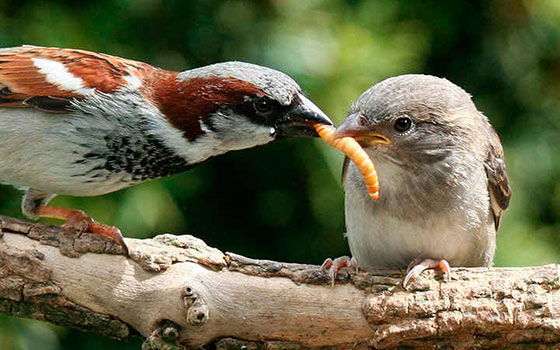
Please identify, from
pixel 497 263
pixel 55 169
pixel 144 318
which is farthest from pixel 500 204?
pixel 55 169

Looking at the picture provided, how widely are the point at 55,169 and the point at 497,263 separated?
92.6 inches

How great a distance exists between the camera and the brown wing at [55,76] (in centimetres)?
372

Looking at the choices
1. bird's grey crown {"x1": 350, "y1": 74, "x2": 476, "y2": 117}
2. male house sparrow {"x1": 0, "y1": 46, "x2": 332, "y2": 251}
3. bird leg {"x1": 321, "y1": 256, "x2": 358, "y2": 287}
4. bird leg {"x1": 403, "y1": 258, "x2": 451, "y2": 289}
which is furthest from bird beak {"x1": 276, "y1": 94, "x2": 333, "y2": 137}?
bird leg {"x1": 403, "y1": 258, "x2": 451, "y2": 289}

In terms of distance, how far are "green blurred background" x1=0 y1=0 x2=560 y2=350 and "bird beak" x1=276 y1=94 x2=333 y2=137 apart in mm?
1052

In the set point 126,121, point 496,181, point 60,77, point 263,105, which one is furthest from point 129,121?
point 496,181

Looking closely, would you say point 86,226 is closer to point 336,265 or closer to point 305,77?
point 336,265

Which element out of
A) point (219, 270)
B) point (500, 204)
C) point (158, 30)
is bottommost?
point (219, 270)

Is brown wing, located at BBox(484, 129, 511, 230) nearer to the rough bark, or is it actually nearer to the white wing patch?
the rough bark

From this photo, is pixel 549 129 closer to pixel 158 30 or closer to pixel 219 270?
pixel 158 30

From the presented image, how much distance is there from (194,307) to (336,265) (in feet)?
1.84

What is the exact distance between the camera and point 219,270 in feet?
11.5

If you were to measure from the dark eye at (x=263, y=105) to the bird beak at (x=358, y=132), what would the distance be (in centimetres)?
28

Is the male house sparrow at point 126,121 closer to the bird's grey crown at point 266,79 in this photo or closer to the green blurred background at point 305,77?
the bird's grey crown at point 266,79

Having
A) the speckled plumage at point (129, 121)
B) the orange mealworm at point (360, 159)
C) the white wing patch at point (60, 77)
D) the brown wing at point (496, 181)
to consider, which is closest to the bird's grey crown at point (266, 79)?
the speckled plumage at point (129, 121)
